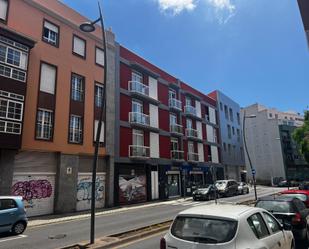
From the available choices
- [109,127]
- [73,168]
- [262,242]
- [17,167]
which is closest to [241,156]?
[109,127]

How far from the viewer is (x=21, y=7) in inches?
794

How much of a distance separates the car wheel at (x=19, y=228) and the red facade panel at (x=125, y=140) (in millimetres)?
14114

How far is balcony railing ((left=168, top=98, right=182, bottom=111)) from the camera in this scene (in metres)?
34.9

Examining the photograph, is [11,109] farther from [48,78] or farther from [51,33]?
[51,33]

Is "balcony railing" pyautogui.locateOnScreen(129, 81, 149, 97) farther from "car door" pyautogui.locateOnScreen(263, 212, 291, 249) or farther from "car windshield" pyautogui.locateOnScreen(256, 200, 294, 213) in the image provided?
"car door" pyautogui.locateOnScreen(263, 212, 291, 249)

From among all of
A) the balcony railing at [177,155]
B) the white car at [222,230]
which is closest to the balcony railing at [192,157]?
the balcony railing at [177,155]

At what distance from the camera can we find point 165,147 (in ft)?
107

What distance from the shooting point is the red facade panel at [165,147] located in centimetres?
3216

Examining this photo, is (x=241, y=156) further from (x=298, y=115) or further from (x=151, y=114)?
(x=298, y=115)

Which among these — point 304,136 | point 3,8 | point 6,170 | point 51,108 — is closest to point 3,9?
point 3,8

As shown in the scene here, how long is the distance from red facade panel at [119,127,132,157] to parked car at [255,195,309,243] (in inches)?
711

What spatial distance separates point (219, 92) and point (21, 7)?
3447cm

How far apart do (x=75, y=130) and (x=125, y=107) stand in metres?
6.60

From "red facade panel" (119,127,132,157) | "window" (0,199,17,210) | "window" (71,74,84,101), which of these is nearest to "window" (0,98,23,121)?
"window" (71,74,84,101)
